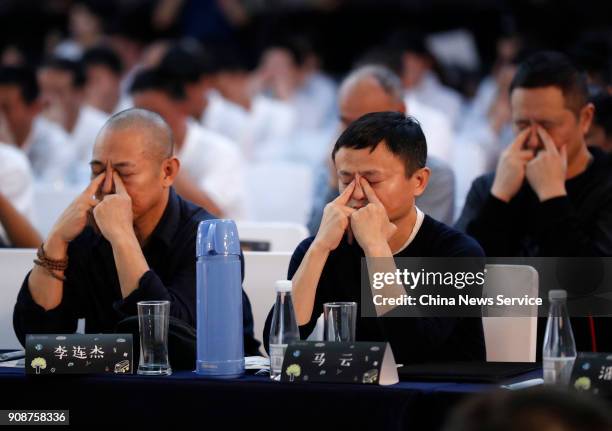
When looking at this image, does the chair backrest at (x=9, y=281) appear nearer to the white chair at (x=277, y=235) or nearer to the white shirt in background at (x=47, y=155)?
the white chair at (x=277, y=235)

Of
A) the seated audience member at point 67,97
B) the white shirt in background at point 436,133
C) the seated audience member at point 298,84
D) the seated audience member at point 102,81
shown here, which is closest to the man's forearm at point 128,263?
the white shirt in background at point 436,133

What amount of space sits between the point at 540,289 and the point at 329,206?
0.70m

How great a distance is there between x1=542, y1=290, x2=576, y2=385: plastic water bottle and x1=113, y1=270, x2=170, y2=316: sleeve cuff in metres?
0.99

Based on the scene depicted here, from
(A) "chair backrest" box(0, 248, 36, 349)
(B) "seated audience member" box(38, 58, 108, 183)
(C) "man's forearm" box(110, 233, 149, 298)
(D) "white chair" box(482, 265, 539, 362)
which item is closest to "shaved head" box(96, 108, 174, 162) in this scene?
(C) "man's forearm" box(110, 233, 149, 298)

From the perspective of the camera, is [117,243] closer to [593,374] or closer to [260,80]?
[593,374]

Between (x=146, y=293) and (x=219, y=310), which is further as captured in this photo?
(x=146, y=293)

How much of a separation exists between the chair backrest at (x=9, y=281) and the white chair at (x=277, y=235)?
79 centimetres

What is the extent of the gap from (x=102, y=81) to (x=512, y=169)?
4.73m

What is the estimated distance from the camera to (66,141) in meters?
6.89

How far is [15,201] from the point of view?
4.97 m

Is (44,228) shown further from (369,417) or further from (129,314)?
(369,417)

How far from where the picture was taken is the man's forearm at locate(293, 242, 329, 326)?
277cm

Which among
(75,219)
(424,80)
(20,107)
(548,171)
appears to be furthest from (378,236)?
(424,80)

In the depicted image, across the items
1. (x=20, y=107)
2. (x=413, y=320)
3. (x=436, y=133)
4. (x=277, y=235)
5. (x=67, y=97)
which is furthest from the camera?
(x=67, y=97)
